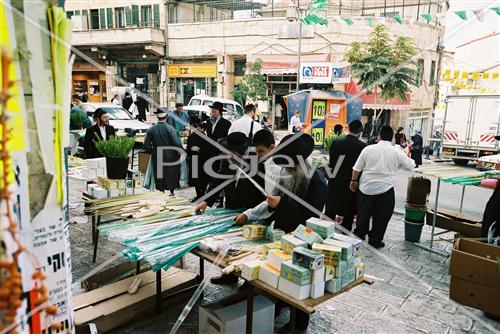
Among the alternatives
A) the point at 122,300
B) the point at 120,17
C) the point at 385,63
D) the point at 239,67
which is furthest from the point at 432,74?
the point at 122,300

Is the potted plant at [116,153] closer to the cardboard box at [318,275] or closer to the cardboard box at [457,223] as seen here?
the cardboard box at [318,275]

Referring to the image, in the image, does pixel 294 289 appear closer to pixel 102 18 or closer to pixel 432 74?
pixel 432 74

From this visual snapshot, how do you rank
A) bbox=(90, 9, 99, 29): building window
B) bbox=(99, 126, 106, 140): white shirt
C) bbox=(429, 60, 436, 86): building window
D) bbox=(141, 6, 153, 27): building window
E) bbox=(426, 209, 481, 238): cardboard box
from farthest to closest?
1. bbox=(90, 9, 99, 29): building window
2. bbox=(141, 6, 153, 27): building window
3. bbox=(429, 60, 436, 86): building window
4. bbox=(99, 126, 106, 140): white shirt
5. bbox=(426, 209, 481, 238): cardboard box

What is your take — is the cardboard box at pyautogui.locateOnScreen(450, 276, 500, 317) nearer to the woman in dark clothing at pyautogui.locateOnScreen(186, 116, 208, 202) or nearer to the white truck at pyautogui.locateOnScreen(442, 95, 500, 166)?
the woman in dark clothing at pyautogui.locateOnScreen(186, 116, 208, 202)

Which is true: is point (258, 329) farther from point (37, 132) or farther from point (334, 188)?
point (334, 188)

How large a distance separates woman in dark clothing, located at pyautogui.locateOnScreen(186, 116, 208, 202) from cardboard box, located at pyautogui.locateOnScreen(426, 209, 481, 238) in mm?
3589

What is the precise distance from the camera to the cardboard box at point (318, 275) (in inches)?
87.2

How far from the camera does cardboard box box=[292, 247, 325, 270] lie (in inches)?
87.4

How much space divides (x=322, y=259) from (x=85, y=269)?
2.96 m

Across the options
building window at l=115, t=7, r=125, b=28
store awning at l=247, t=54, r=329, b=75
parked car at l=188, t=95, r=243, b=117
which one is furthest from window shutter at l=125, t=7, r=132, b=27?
parked car at l=188, t=95, r=243, b=117

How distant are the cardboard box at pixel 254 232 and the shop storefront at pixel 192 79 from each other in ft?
60.6

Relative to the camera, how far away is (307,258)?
88.7 inches

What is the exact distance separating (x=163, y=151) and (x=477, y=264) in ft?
15.8

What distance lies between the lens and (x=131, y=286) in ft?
11.3
